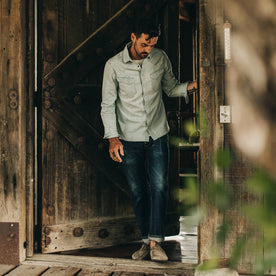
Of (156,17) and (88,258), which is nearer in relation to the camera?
(88,258)

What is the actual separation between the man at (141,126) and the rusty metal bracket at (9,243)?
83 centimetres

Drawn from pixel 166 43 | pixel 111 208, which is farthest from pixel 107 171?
pixel 166 43

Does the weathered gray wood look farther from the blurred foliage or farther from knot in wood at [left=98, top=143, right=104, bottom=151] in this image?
the blurred foliage

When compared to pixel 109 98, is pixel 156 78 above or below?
above

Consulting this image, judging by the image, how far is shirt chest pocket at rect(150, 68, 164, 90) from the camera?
2.54 m

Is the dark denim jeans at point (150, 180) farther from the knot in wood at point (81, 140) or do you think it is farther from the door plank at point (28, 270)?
the door plank at point (28, 270)

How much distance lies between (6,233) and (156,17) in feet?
6.63

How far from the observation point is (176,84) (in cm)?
263

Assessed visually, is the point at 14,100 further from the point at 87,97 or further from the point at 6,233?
the point at 6,233

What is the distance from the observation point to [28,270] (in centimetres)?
233

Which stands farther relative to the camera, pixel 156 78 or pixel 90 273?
pixel 156 78

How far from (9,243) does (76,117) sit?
105 cm

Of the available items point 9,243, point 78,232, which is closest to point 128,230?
point 78,232

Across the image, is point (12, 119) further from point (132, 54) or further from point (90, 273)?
point (90, 273)
